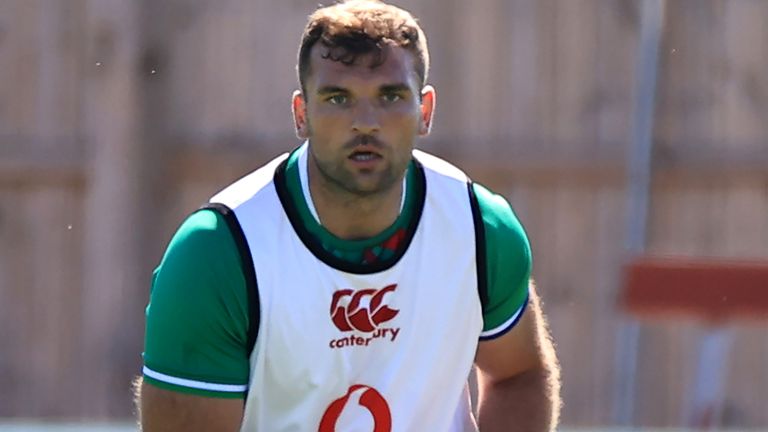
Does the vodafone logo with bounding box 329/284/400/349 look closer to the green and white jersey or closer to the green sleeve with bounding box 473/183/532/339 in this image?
the green and white jersey

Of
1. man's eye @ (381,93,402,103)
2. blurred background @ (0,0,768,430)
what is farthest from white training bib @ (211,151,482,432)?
blurred background @ (0,0,768,430)

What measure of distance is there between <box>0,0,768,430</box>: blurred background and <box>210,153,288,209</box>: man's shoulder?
5320mm

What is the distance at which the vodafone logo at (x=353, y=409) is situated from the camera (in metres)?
3.86

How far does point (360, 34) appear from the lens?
3645mm

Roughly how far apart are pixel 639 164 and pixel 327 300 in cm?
563

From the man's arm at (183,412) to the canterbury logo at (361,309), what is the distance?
298 millimetres

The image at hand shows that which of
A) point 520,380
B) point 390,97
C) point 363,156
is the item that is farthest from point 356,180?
point 520,380

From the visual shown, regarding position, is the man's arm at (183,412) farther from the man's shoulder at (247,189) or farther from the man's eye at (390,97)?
the man's eye at (390,97)

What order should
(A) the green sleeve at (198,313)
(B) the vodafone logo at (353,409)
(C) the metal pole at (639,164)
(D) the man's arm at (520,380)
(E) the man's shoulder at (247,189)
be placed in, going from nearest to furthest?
(A) the green sleeve at (198,313) < (E) the man's shoulder at (247,189) < (B) the vodafone logo at (353,409) < (D) the man's arm at (520,380) < (C) the metal pole at (639,164)

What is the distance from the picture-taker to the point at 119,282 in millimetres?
9250

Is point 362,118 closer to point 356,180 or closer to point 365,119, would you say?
point 365,119

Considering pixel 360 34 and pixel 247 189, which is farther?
pixel 247 189

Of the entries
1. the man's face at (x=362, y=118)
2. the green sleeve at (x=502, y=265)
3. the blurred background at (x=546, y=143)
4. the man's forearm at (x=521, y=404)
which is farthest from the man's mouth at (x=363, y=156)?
the blurred background at (x=546, y=143)

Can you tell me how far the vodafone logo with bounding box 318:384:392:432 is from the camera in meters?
3.86
